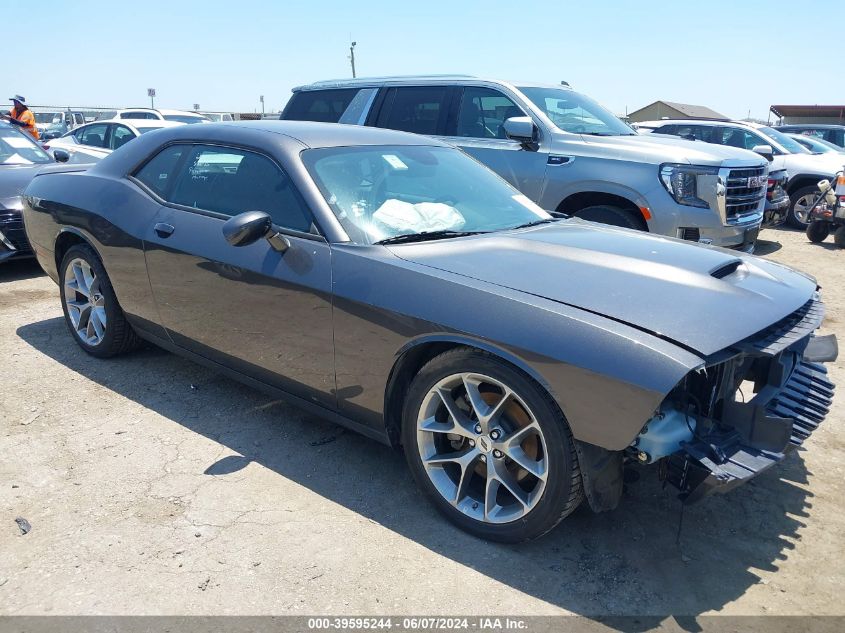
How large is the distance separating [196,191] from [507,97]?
3807 mm

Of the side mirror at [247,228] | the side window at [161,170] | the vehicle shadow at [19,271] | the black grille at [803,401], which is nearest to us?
the black grille at [803,401]

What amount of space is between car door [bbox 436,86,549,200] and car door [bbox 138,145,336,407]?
3376 millimetres

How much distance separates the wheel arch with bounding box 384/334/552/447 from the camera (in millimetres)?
2525

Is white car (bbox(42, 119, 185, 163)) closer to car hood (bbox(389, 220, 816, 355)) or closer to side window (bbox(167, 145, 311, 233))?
side window (bbox(167, 145, 311, 233))

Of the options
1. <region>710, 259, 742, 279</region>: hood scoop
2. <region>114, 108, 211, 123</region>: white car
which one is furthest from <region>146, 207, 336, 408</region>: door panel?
<region>114, 108, 211, 123</region>: white car

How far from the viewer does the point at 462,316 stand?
2643 millimetres

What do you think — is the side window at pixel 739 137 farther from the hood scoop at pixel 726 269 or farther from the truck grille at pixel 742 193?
the hood scoop at pixel 726 269

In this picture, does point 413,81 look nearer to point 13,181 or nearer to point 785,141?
point 13,181

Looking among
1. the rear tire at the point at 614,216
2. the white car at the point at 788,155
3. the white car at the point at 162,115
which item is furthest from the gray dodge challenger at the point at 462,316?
the white car at the point at 162,115

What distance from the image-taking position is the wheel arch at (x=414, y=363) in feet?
8.29

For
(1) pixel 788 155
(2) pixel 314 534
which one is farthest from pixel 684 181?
(1) pixel 788 155

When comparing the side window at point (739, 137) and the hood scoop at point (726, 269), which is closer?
the hood scoop at point (726, 269)

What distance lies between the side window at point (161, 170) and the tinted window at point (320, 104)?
11.8 ft

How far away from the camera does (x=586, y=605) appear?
2412mm
